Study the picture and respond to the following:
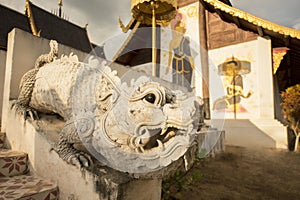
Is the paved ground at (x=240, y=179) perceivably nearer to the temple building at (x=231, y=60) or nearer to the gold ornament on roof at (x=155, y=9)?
the temple building at (x=231, y=60)

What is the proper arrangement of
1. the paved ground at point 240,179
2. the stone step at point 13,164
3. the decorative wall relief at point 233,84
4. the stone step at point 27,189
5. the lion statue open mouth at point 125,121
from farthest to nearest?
the decorative wall relief at point 233,84, the paved ground at point 240,179, the stone step at point 13,164, the stone step at point 27,189, the lion statue open mouth at point 125,121

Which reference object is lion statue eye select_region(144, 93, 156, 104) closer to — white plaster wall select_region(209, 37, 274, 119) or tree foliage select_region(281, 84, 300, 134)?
white plaster wall select_region(209, 37, 274, 119)

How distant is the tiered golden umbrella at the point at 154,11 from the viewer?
4.22m

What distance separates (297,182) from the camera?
282cm

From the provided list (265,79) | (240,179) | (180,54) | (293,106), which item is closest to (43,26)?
(180,54)

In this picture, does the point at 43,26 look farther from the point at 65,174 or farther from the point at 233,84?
the point at 65,174

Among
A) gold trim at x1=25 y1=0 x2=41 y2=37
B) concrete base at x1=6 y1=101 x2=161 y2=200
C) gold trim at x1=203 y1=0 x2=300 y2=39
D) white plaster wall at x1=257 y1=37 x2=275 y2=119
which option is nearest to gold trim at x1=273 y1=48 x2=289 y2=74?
white plaster wall at x1=257 y1=37 x2=275 y2=119

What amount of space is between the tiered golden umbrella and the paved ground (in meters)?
2.47

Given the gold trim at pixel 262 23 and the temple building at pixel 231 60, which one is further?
the temple building at pixel 231 60

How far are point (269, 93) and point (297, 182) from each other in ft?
12.2

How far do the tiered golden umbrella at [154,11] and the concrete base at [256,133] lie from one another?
11.9ft

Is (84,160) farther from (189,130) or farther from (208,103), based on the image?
(208,103)

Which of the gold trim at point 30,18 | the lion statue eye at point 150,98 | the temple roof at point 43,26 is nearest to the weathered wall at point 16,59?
the lion statue eye at point 150,98

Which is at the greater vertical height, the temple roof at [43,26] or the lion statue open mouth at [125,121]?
the temple roof at [43,26]
